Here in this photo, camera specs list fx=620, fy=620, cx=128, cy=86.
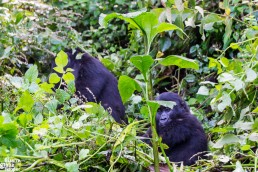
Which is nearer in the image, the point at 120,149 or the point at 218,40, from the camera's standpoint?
the point at 120,149

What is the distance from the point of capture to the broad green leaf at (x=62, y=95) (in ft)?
8.87

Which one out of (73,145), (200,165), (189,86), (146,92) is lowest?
(189,86)

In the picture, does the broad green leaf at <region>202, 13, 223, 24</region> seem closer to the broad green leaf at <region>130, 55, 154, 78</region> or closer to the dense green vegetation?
the dense green vegetation

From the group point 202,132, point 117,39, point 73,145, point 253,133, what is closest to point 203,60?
point 117,39

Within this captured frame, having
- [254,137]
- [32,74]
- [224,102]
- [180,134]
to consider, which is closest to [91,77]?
[180,134]

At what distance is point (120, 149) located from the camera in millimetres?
2412

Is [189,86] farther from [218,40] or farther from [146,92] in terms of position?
[146,92]

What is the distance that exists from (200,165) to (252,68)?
3.03ft

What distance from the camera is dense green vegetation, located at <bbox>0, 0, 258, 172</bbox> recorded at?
2357 mm

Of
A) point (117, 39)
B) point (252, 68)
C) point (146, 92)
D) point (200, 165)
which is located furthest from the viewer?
point (117, 39)

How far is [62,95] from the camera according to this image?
8.90ft

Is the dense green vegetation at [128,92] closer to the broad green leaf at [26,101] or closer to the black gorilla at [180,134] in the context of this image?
the broad green leaf at [26,101]

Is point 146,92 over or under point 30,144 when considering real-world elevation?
over

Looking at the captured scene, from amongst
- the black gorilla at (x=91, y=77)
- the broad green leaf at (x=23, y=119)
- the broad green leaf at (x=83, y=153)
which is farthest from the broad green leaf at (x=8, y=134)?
the black gorilla at (x=91, y=77)
